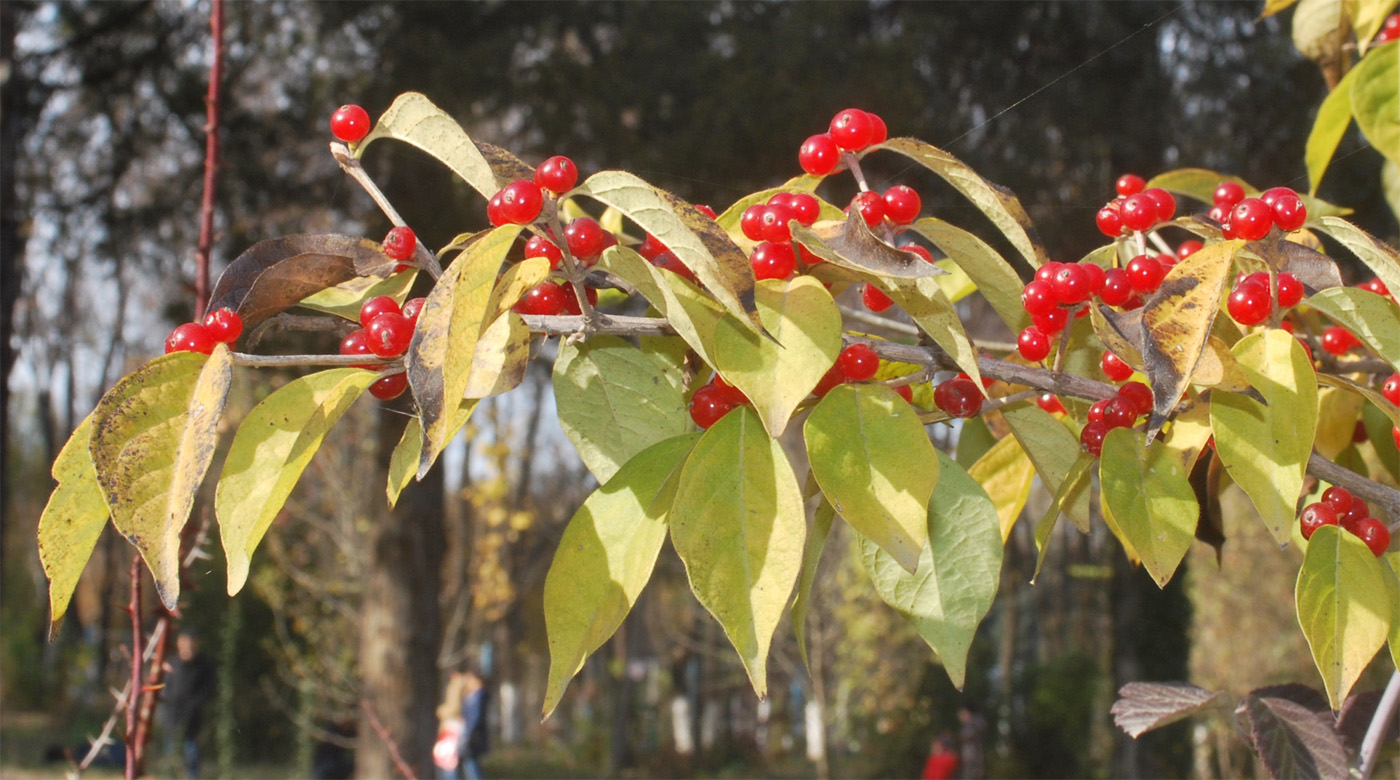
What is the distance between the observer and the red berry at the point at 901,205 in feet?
1.93

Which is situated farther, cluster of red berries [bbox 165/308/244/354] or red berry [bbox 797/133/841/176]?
red berry [bbox 797/133/841/176]

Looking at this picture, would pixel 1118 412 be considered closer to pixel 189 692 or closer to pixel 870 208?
pixel 870 208

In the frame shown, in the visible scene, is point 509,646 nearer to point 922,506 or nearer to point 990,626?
point 990,626

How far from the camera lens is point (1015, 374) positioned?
0.56 metres

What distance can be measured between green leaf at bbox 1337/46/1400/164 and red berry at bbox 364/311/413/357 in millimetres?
807

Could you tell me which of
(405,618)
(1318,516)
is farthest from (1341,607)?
(405,618)

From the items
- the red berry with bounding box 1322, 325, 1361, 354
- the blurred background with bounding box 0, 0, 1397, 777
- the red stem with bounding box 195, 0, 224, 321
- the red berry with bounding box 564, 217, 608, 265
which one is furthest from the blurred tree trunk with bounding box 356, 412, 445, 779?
the red berry with bounding box 564, 217, 608, 265

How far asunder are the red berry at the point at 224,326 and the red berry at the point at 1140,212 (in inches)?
21.7

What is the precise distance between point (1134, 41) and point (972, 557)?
5.99 metres

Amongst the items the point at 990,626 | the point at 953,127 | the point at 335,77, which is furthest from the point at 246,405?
the point at 990,626

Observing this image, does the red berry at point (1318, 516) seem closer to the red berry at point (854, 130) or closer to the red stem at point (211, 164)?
the red berry at point (854, 130)

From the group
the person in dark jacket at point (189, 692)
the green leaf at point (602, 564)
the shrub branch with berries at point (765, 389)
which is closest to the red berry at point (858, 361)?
the shrub branch with berries at point (765, 389)

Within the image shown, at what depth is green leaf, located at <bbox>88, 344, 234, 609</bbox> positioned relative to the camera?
41cm

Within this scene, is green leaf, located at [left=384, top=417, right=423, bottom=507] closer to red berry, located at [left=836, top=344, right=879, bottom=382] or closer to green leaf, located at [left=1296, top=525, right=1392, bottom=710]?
red berry, located at [left=836, top=344, right=879, bottom=382]
